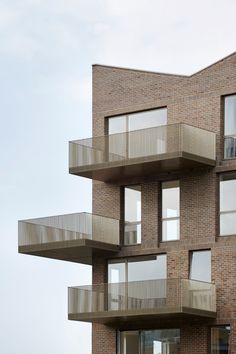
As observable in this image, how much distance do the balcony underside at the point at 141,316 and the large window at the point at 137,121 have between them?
24.0 ft

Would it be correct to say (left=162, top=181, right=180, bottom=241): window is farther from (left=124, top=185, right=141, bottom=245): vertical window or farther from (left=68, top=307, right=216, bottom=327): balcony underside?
(left=68, top=307, right=216, bottom=327): balcony underside

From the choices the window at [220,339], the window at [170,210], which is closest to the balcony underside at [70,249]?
the window at [170,210]

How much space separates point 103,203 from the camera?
51375 mm

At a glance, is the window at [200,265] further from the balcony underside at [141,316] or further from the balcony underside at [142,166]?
the balcony underside at [142,166]

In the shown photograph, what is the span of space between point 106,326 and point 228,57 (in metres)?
11.2

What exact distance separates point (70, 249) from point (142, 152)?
474cm

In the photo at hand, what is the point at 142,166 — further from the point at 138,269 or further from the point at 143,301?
the point at 143,301

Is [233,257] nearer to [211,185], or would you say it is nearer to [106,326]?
[211,185]

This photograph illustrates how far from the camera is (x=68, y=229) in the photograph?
49.8 metres

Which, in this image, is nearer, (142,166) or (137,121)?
(142,166)

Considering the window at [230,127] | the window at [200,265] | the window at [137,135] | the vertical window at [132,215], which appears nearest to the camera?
the window at [200,265]

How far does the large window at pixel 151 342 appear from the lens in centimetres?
4841

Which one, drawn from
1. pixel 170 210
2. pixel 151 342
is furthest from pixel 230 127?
pixel 151 342

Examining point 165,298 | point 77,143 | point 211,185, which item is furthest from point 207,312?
point 77,143
